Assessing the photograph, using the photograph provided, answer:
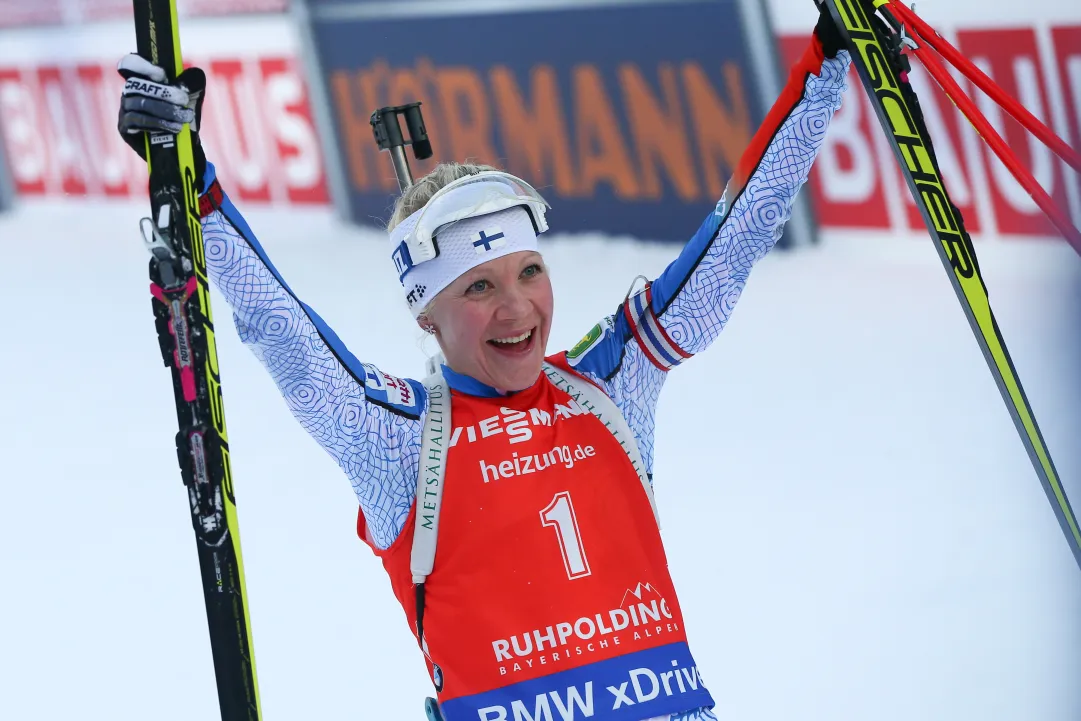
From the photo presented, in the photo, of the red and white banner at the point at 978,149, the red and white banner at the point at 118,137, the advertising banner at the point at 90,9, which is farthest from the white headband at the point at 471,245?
the advertising banner at the point at 90,9

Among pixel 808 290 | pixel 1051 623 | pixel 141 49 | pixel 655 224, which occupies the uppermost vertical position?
pixel 655 224

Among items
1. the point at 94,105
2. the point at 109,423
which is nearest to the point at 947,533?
the point at 109,423

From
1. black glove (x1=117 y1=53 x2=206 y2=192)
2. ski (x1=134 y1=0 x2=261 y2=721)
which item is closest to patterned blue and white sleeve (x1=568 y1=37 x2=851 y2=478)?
ski (x1=134 y1=0 x2=261 y2=721)

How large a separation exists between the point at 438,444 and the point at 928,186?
946mm

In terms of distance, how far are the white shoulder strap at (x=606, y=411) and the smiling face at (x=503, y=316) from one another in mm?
106

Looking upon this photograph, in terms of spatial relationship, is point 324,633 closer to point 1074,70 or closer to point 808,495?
point 808,495

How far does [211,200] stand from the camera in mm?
2104

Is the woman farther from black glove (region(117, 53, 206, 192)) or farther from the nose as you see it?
black glove (region(117, 53, 206, 192))

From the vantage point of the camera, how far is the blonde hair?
2.48 meters

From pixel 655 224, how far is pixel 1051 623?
11.1ft

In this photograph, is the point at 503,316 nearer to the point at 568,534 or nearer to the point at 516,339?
the point at 516,339

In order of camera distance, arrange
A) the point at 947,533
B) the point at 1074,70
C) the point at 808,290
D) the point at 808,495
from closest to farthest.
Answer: the point at 947,533
the point at 808,495
the point at 1074,70
the point at 808,290

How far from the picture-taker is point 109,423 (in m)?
6.10

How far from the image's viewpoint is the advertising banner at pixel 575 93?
6492mm
